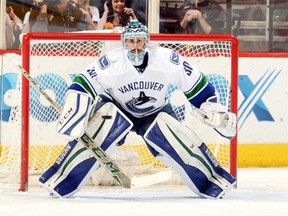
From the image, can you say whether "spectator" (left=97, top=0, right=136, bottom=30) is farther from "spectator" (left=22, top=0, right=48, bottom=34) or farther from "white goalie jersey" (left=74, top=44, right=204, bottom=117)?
"white goalie jersey" (left=74, top=44, right=204, bottom=117)

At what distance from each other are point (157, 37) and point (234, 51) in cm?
41

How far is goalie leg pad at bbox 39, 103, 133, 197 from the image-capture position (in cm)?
544

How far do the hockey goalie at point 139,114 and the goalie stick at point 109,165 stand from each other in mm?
42

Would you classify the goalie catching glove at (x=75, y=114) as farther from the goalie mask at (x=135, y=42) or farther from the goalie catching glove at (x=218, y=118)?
the goalie catching glove at (x=218, y=118)

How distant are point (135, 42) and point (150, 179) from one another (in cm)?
102

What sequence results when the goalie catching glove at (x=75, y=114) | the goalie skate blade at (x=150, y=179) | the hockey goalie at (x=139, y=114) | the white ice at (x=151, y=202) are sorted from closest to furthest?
the white ice at (x=151, y=202) < the goalie catching glove at (x=75, y=114) < the hockey goalie at (x=139, y=114) < the goalie skate blade at (x=150, y=179)

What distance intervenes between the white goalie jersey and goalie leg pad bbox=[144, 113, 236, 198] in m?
0.12

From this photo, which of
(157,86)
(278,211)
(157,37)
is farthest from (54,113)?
(278,211)

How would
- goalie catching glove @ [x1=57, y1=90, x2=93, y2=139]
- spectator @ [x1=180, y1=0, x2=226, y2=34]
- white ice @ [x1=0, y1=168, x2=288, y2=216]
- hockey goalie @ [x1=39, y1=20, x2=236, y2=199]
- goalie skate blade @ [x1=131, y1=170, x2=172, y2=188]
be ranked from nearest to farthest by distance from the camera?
1. white ice @ [x1=0, y1=168, x2=288, y2=216]
2. goalie catching glove @ [x1=57, y1=90, x2=93, y2=139]
3. hockey goalie @ [x1=39, y1=20, x2=236, y2=199]
4. goalie skate blade @ [x1=131, y1=170, x2=172, y2=188]
5. spectator @ [x1=180, y1=0, x2=226, y2=34]

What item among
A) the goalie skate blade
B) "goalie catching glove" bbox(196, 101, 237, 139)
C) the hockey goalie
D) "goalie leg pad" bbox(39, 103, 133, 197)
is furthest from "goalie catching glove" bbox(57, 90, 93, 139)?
the goalie skate blade

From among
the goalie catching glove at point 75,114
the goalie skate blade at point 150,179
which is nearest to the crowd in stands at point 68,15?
the goalie skate blade at point 150,179

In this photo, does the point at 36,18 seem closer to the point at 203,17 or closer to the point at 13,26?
the point at 13,26

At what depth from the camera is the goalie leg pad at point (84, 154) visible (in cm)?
544

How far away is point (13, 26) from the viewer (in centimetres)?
743
